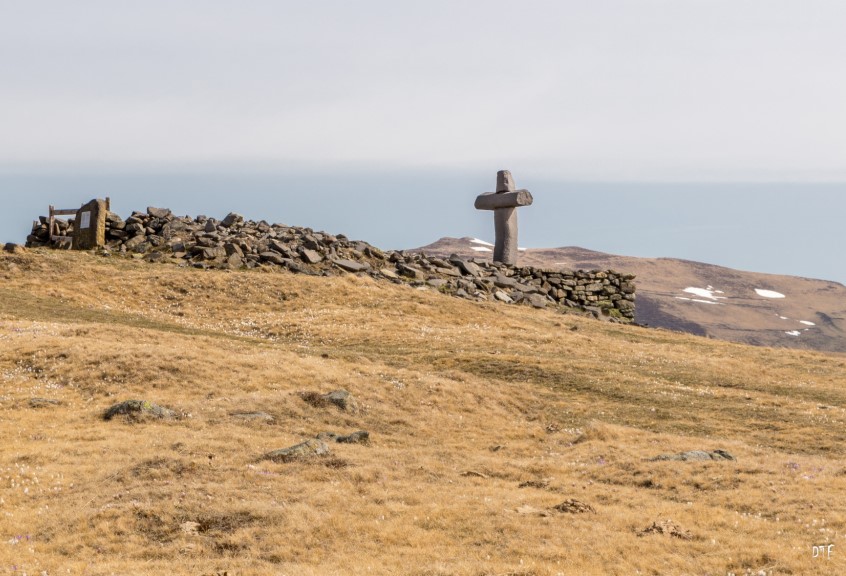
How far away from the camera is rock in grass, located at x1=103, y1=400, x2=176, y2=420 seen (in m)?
24.6

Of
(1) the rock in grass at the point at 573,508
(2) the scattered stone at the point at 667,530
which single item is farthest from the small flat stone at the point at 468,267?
(2) the scattered stone at the point at 667,530

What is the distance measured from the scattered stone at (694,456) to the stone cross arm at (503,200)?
139 ft

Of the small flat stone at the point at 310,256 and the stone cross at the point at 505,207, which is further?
the stone cross at the point at 505,207

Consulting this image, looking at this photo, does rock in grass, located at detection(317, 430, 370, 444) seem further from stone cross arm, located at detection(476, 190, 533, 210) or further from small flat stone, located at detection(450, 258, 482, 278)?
stone cross arm, located at detection(476, 190, 533, 210)

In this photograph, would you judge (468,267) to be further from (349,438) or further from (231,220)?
(349,438)

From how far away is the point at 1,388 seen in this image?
27.2 meters

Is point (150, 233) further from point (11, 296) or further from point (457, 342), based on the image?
point (457, 342)

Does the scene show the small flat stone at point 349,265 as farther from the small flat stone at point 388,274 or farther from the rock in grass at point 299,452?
the rock in grass at point 299,452

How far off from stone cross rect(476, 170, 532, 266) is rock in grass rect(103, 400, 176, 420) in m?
42.1

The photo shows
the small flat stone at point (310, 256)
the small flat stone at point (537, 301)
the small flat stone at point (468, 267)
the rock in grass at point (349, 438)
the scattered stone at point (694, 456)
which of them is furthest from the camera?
the small flat stone at point (468, 267)

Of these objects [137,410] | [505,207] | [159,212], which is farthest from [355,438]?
[159,212]

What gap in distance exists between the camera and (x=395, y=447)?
78.6 ft

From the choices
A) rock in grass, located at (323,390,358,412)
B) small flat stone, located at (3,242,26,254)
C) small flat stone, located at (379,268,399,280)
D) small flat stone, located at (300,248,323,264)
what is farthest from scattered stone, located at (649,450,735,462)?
small flat stone, located at (3,242,26,254)

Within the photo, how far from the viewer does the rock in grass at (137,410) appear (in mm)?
24578
